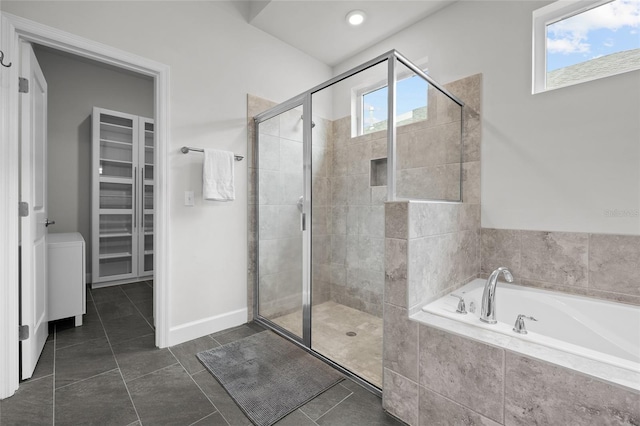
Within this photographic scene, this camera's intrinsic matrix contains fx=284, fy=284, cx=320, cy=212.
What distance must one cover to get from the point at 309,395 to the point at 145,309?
83.7 inches

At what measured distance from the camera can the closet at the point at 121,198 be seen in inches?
141

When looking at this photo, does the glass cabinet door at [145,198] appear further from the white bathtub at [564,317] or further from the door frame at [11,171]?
the white bathtub at [564,317]

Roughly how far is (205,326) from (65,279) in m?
1.26

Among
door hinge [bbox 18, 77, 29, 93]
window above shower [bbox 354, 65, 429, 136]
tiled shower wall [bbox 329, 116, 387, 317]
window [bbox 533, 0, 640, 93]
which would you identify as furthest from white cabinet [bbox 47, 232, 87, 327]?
window [bbox 533, 0, 640, 93]

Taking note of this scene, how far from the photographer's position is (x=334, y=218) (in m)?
2.51

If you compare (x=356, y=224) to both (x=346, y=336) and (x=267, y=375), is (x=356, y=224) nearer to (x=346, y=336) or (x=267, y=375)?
(x=346, y=336)

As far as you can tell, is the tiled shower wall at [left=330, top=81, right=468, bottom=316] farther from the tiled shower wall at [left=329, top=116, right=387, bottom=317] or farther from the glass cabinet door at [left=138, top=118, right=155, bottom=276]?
the glass cabinet door at [left=138, top=118, right=155, bottom=276]

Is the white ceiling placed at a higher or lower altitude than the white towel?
higher

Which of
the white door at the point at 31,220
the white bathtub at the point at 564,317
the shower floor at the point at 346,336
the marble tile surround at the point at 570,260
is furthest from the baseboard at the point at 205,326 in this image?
the marble tile surround at the point at 570,260

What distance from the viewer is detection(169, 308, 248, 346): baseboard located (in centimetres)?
217

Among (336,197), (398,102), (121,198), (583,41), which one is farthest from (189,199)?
(583,41)

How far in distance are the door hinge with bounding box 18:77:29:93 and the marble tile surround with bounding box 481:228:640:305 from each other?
313cm

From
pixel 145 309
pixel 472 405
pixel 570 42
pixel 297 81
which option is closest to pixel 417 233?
pixel 472 405

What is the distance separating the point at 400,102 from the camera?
1621mm
